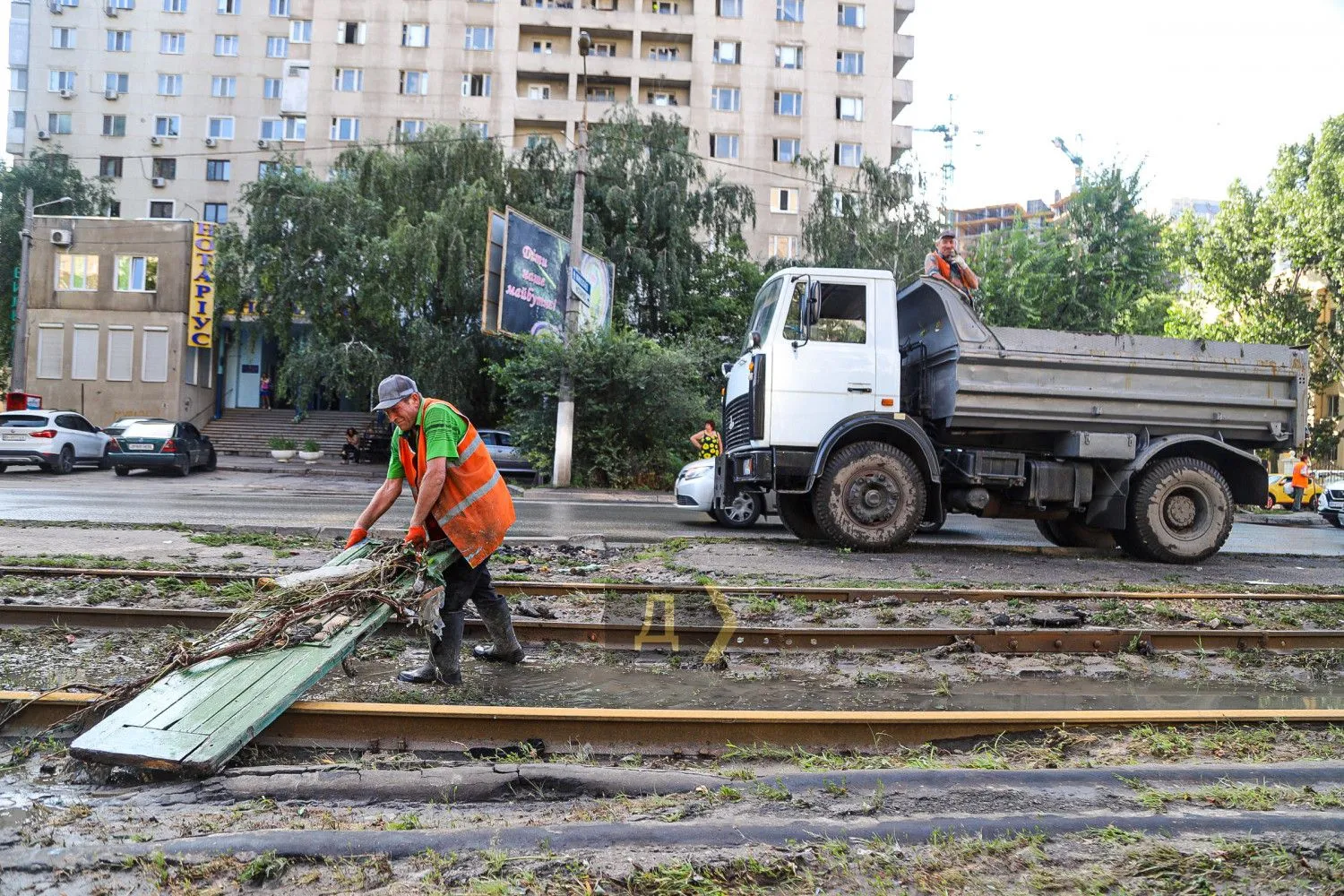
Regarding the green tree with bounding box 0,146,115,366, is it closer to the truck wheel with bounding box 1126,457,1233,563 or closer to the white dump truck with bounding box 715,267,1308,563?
the white dump truck with bounding box 715,267,1308,563

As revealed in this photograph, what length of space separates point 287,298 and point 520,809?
2996 cm

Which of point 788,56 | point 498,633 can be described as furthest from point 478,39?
point 498,633

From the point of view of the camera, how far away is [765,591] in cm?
758

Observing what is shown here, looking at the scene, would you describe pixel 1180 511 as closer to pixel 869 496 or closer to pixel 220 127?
pixel 869 496

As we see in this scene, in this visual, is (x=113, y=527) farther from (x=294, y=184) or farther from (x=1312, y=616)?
(x=294, y=184)

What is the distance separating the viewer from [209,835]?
2.98 meters

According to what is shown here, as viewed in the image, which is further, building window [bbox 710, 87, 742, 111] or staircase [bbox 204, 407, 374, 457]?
building window [bbox 710, 87, 742, 111]

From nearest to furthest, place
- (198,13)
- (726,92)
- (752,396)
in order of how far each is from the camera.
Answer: (752,396) < (726,92) < (198,13)

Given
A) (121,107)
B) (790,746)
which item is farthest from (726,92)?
(790,746)

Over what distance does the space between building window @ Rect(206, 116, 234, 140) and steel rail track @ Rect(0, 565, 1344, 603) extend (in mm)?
54714

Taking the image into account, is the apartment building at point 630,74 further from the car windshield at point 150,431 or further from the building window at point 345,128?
the car windshield at point 150,431

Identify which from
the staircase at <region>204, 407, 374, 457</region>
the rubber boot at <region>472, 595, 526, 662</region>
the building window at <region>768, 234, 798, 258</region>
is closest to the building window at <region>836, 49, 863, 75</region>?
the building window at <region>768, 234, 798, 258</region>

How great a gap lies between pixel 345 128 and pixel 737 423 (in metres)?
45.5

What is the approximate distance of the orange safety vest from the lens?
502 centimetres
